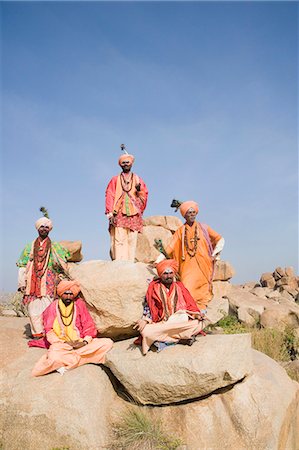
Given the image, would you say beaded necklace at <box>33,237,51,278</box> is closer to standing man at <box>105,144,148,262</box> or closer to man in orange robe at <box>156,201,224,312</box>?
standing man at <box>105,144,148,262</box>

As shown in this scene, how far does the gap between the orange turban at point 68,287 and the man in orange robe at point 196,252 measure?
1.53m

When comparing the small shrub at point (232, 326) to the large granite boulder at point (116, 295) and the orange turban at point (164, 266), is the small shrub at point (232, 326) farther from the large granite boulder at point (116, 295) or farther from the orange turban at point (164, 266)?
the orange turban at point (164, 266)

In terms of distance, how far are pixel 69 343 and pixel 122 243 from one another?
2.29 meters

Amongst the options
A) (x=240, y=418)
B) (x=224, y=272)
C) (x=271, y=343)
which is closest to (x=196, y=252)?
(x=240, y=418)

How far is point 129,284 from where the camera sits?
6648 millimetres

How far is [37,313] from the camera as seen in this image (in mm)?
7082

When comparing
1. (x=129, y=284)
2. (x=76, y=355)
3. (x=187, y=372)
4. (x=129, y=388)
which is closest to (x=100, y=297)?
(x=129, y=284)

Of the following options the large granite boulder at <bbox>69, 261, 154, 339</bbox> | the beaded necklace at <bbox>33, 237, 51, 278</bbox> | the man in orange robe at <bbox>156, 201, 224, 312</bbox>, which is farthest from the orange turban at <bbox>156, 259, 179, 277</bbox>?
the beaded necklace at <bbox>33, 237, 51, 278</bbox>

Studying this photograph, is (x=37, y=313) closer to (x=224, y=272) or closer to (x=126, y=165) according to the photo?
(x=126, y=165)

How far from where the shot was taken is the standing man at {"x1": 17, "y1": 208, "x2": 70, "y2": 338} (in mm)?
7141

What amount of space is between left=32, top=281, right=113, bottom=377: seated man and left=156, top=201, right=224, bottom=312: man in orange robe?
5.41 feet

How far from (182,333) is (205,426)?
129 cm

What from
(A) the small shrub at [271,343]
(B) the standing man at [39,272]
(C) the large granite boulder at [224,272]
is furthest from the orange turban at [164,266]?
(C) the large granite boulder at [224,272]

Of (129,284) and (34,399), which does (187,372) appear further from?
(34,399)
